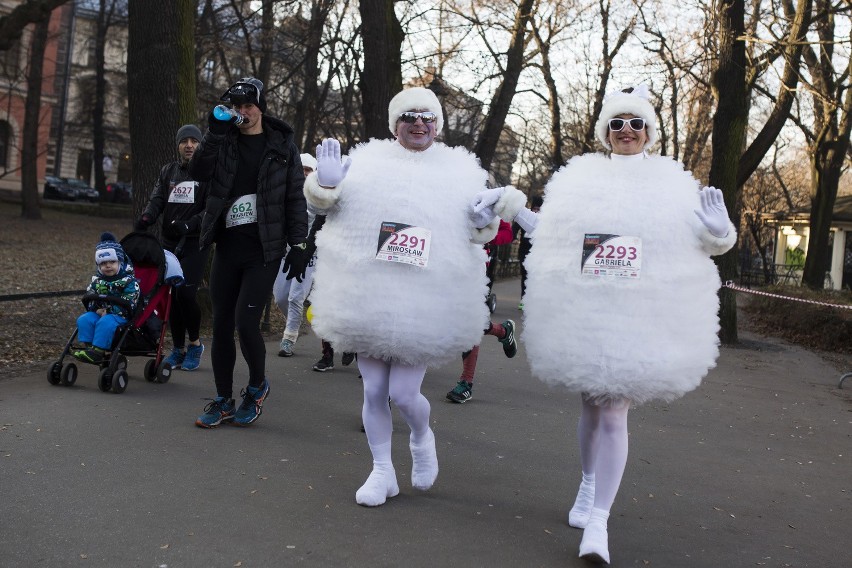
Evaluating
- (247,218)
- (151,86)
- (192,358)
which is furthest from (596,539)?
(151,86)

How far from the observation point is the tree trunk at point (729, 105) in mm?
14844

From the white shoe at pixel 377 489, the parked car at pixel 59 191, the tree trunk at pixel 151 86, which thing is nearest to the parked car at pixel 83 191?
the parked car at pixel 59 191

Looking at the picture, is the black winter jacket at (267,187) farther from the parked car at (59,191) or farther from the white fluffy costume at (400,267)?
the parked car at (59,191)

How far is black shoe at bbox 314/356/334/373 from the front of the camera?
907 centimetres

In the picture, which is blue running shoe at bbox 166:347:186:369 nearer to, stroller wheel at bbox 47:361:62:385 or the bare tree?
stroller wheel at bbox 47:361:62:385

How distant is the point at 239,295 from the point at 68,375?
6.36 feet

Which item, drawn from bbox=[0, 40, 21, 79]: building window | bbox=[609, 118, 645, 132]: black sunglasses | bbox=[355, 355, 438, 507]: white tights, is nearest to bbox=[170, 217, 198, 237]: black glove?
bbox=[355, 355, 438, 507]: white tights

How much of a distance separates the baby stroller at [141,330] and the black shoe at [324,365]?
1.67 metres

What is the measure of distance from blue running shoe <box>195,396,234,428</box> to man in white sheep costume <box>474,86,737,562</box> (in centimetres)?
249

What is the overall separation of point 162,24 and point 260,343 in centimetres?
568

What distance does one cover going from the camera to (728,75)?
1495cm

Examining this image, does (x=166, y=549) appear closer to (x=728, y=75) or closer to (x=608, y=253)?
(x=608, y=253)

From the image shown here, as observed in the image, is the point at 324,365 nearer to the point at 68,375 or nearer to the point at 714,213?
the point at 68,375

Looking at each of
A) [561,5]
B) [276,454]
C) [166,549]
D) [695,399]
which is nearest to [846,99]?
[561,5]
